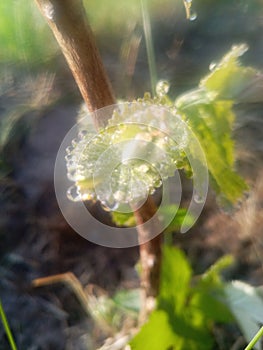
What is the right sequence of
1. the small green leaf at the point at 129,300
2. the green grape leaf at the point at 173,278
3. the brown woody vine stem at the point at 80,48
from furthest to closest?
the small green leaf at the point at 129,300 < the green grape leaf at the point at 173,278 < the brown woody vine stem at the point at 80,48

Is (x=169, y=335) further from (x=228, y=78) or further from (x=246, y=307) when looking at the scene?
(x=228, y=78)

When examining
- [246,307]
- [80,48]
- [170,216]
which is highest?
[80,48]

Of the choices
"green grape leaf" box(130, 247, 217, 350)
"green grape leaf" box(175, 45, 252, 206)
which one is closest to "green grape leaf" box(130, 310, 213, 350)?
"green grape leaf" box(130, 247, 217, 350)

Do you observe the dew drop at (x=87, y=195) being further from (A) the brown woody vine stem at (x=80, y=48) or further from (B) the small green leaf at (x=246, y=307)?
(B) the small green leaf at (x=246, y=307)

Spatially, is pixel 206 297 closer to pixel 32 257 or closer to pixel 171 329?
pixel 171 329

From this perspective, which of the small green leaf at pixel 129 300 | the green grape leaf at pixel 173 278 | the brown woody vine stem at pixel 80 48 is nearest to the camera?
the brown woody vine stem at pixel 80 48

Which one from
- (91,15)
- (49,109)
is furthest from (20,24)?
(49,109)

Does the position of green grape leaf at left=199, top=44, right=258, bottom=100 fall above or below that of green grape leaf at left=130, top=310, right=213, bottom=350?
above

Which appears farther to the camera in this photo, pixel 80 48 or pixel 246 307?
pixel 246 307

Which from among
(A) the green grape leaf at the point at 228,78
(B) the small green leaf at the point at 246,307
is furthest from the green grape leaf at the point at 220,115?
(B) the small green leaf at the point at 246,307

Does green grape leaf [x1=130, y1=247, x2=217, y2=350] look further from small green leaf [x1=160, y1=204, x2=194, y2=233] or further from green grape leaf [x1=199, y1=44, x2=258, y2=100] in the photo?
green grape leaf [x1=199, y1=44, x2=258, y2=100]

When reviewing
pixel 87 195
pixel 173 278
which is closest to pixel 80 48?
pixel 87 195

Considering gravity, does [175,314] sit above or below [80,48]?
below
